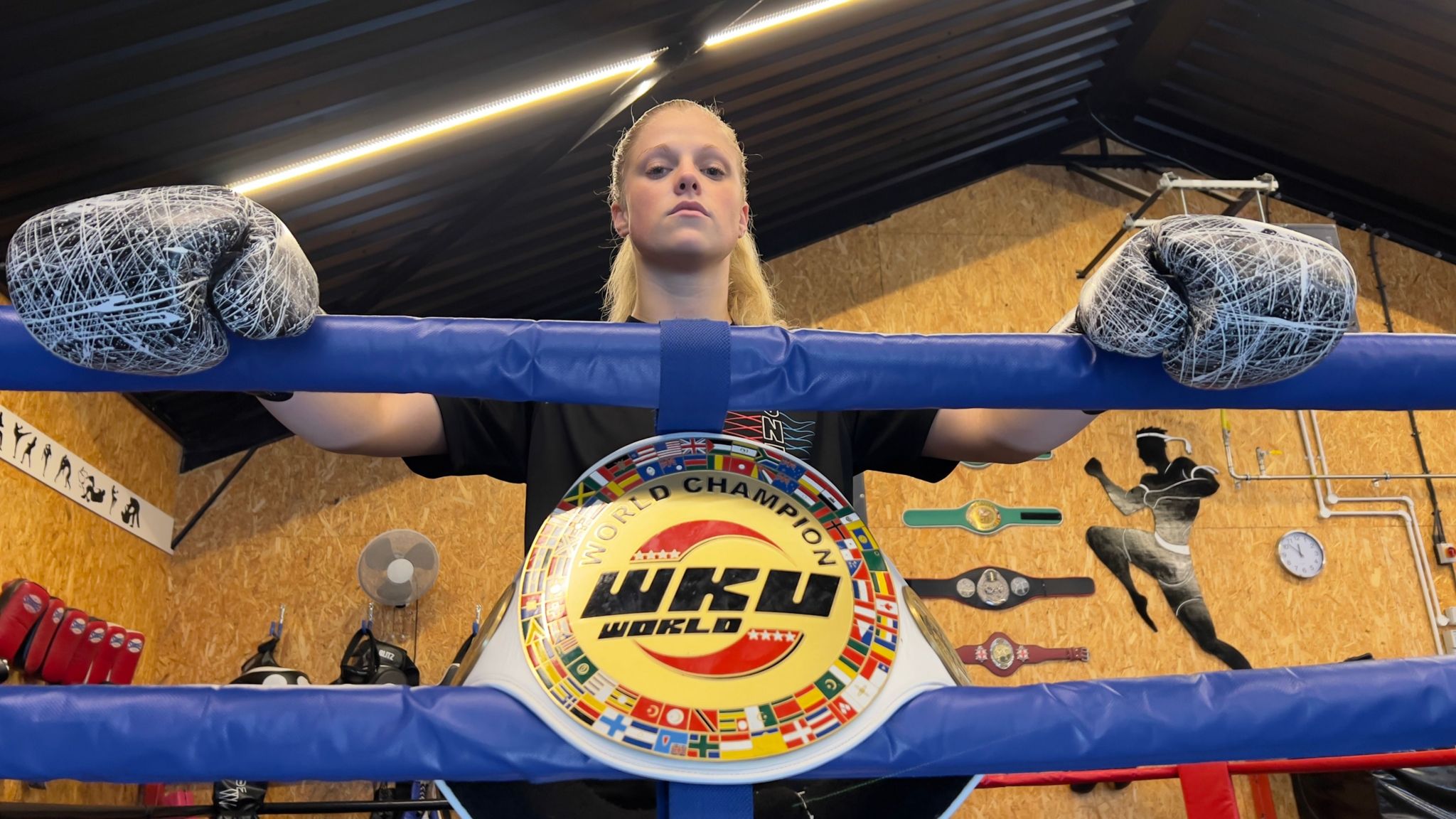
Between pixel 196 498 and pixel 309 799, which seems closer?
pixel 309 799

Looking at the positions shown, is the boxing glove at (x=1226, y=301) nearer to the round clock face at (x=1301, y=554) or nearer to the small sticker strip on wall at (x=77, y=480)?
the small sticker strip on wall at (x=77, y=480)

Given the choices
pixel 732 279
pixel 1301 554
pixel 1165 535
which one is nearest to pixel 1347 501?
pixel 1301 554

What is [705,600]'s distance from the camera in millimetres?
878

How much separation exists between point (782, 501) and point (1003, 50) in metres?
4.65

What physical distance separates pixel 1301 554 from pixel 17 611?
560 centimetres

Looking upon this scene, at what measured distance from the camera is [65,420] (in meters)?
4.04

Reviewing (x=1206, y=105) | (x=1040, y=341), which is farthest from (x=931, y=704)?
(x=1206, y=105)

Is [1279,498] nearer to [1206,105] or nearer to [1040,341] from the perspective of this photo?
[1206,105]

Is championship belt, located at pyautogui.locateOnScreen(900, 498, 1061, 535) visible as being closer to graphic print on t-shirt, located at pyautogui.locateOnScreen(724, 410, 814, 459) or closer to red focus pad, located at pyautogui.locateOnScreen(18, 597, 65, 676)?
red focus pad, located at pyautogui.locateOnScreen(18, 597, 65, 676)

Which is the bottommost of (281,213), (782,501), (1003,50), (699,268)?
(782,501)

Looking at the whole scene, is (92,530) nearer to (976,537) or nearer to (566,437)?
(566,437)

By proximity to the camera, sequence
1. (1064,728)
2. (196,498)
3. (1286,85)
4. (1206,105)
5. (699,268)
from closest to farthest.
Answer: (1064,728), (699,268), (196,498), (1286,85), (1206,105)

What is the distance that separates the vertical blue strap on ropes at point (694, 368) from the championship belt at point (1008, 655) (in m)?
4.27

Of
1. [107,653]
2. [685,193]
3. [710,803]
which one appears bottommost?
[710,803]
